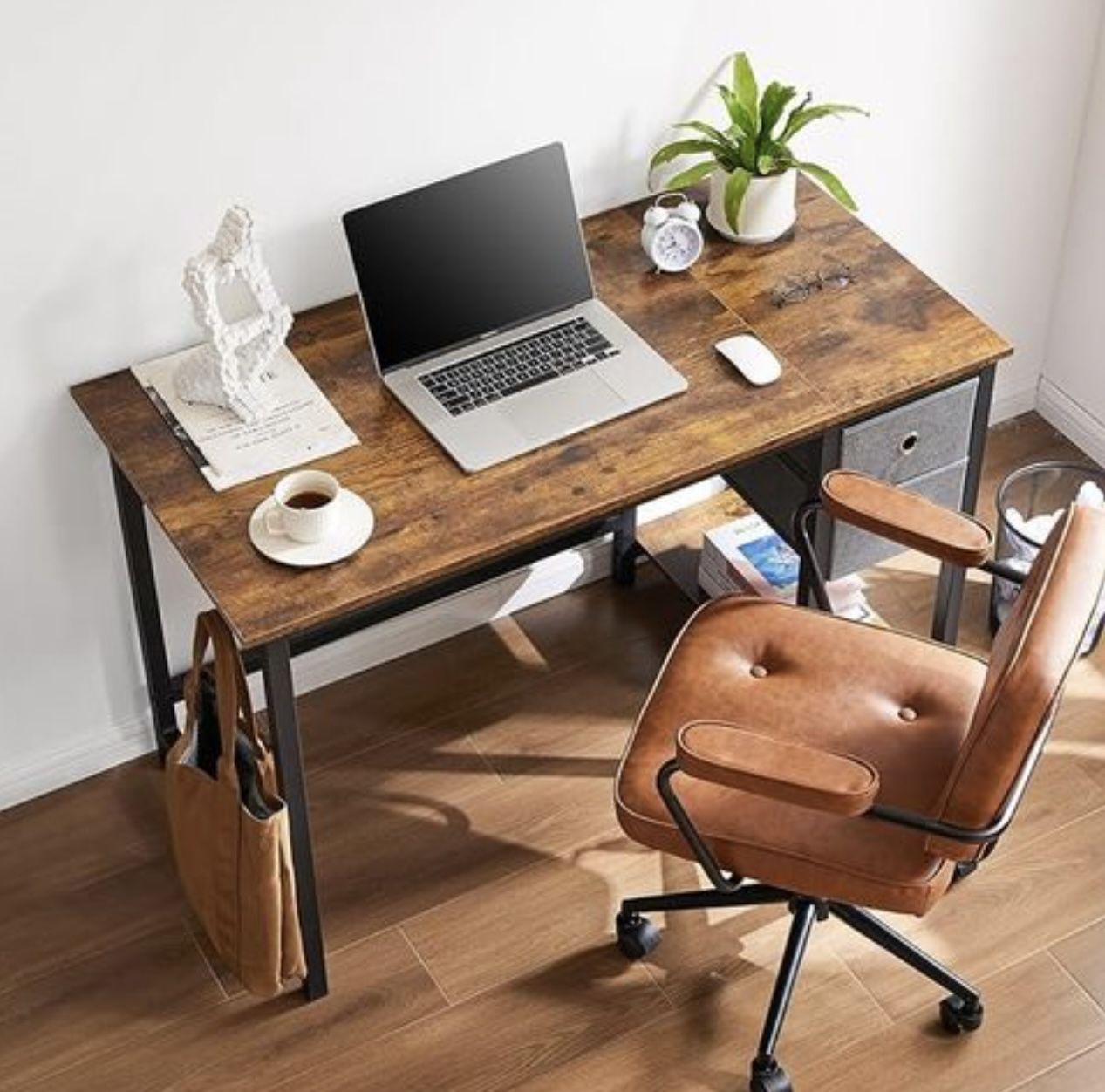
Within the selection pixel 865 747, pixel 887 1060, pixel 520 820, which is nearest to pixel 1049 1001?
pixel 887 1060

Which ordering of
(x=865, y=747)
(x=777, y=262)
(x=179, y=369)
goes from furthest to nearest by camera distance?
1. (x=777, y=262)
2. (x=179, y=369)
3. (x=865, y=747)

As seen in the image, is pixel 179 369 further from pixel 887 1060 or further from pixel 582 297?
pixel 887 1060

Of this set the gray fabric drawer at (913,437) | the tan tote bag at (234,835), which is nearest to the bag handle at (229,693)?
the tan tote bag at (234,835)

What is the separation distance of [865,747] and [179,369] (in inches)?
43.4

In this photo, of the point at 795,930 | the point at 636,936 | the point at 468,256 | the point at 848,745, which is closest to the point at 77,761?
the point at 636,936

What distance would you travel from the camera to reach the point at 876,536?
3.28 meters

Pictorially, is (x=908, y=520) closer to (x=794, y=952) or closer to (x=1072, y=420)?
(x=794, y=952)

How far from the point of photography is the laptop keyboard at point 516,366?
310cm

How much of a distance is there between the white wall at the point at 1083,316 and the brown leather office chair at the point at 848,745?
3.55 ft

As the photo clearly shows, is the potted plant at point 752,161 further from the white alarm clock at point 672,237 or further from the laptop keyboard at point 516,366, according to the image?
the laptop keyboard at point 516,366

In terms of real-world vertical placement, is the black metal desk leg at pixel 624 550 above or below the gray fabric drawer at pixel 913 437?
below

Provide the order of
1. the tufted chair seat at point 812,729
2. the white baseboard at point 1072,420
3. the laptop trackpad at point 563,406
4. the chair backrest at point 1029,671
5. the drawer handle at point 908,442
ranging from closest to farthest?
1. the chair backrest at point 1029,671
2. the tufted chair seat at point 812,729
3. the laptop trackpad at point 563,406
4. the drawer handle at point 908,442
5. the white baseboard at point 1072,420

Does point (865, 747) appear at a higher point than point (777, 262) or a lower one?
lower

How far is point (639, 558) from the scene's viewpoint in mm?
3879
